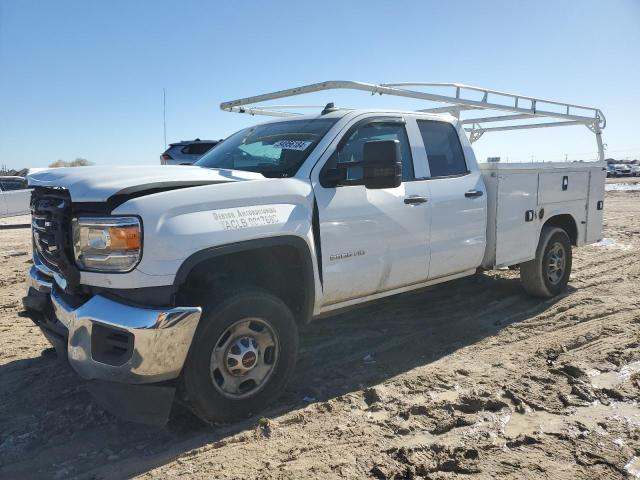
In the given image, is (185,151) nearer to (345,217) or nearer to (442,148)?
(442,148)

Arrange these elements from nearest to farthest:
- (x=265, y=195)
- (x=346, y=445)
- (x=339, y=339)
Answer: (x=346, y=445), (x=265, y=195), (x=339, y=339)

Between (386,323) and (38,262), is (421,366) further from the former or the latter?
(38,262)

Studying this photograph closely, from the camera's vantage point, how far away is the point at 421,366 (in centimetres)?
417

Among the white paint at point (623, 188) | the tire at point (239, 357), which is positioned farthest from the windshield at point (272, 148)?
the white paint at point (623, 188)

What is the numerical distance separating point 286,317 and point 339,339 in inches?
59.1

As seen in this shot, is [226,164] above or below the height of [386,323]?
above

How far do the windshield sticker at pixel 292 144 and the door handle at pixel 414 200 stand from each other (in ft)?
3.04

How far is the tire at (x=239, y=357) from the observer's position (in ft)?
9.89

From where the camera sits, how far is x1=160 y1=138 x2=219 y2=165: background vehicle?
474 inches

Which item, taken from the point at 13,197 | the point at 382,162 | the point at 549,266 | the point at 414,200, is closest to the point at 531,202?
the point at 549,266

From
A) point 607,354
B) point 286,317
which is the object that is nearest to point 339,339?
point 286,317

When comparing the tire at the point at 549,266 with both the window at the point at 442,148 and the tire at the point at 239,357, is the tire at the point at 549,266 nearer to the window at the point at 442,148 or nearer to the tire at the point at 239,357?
the window at the point at 442,148

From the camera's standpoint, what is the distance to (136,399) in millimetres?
2846

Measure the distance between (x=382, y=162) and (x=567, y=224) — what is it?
12.7 ft
